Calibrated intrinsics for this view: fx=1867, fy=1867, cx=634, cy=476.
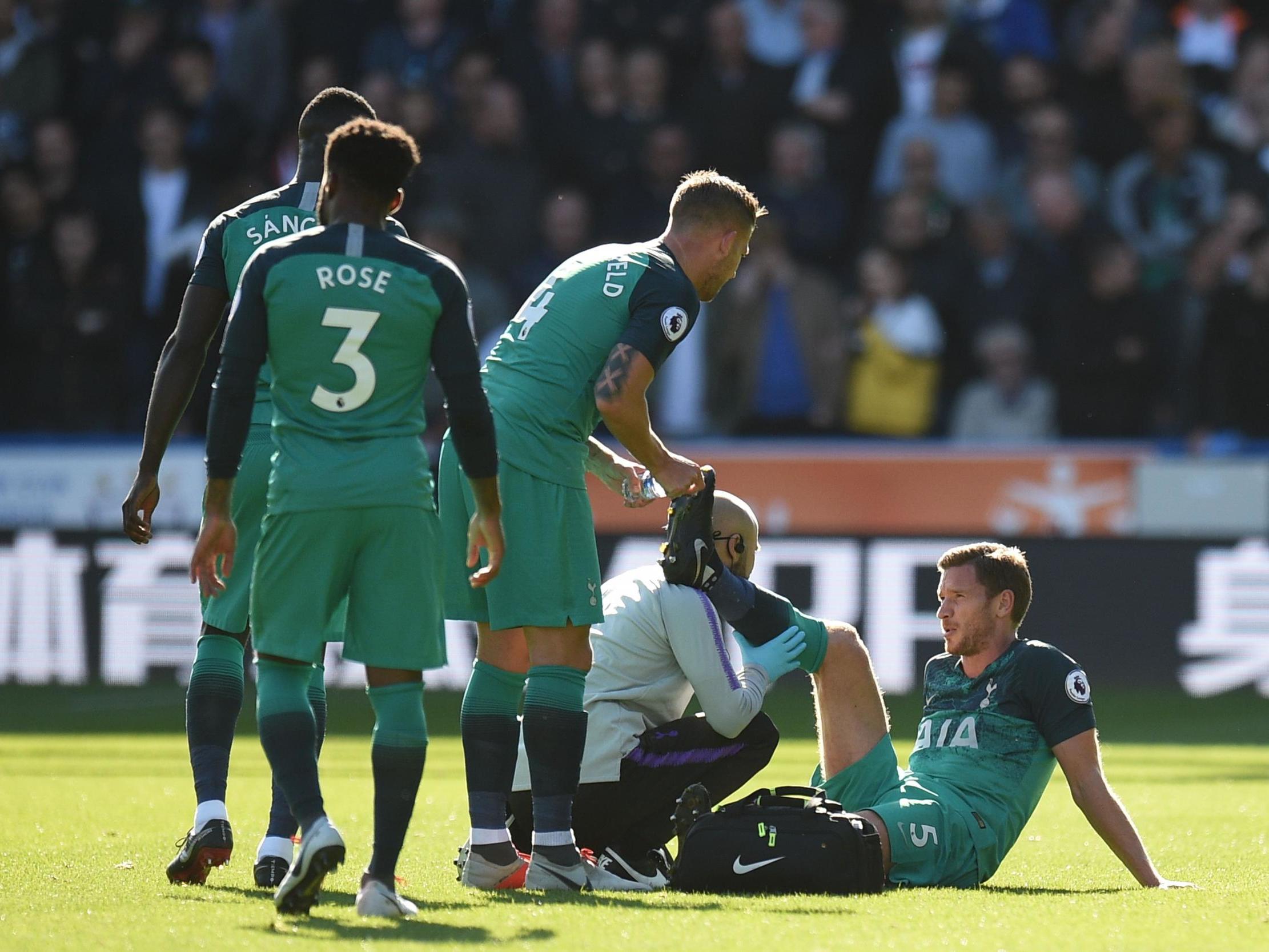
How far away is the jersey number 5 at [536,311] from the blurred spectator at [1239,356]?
32.8 feet

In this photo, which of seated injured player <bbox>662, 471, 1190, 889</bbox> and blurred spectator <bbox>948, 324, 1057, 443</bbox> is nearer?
seated injured player <bbox>662, 471, 1190, 889</bbox>

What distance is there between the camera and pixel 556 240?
1576 centimetres

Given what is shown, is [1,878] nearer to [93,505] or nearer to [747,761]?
[747,761]

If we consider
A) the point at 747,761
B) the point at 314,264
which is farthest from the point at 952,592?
the point at 314,264

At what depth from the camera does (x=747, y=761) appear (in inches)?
239

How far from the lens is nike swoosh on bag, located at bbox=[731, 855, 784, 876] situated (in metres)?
5.44

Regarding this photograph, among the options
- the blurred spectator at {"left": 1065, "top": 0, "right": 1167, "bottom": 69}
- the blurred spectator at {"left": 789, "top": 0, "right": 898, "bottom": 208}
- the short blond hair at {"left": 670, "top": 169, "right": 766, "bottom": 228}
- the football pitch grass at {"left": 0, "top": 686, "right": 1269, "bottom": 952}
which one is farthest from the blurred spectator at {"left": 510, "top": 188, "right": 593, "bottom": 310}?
the short blond hair at {"left": 670, "top": 169, "right": 766, "bottom": 228}

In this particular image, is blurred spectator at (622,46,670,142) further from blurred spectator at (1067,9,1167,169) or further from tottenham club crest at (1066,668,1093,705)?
tottenham club crest at (1066,668,1093,705)

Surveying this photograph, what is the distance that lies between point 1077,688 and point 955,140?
36.8 feet

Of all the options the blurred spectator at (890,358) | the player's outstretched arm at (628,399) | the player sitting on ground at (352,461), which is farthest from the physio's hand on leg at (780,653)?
the blurred spectator at (890,358)

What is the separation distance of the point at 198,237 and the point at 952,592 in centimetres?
1143

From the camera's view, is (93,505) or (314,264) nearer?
(314,264)

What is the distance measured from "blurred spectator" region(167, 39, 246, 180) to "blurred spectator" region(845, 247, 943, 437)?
5861mm

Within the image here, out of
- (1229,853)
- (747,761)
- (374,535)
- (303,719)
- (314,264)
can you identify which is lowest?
(1229,853)
